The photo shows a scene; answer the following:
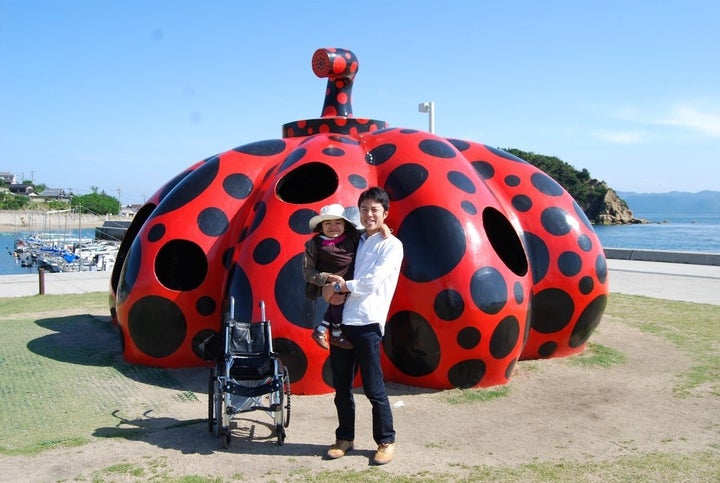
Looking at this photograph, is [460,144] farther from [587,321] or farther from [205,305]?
[205,305]

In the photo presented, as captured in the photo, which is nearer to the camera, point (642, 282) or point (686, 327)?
point (686, 327)

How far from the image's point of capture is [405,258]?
6.62m

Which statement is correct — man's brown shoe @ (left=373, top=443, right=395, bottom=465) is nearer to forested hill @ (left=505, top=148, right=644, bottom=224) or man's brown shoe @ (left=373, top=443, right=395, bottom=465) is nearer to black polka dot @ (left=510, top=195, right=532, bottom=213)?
black polka dot @ (left=510, top=195, right=532, bottom=213)

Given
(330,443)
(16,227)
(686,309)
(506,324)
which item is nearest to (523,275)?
(506,324)

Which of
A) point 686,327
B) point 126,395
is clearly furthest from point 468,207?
point 686,327

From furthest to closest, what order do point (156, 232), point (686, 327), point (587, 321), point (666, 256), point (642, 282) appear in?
point (666, 256), point (642, 282), point (686, 327), point (587, 321), point (156, 232)

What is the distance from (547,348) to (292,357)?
10.7 ft

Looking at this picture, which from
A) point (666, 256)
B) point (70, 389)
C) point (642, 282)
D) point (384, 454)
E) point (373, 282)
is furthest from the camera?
point (666, 256)

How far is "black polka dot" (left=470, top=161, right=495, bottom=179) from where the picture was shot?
8148 millimetres

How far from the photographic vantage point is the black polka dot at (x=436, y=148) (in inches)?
292

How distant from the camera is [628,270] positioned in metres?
20.5

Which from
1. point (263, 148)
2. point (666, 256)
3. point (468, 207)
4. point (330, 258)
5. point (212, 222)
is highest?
point (263, 148)

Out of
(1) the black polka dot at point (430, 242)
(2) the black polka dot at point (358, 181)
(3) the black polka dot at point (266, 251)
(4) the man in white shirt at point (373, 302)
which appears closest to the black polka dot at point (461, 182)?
(1) the black polka dot at point (430, 242)

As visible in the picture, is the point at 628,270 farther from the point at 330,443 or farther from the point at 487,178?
the point at 330,443
